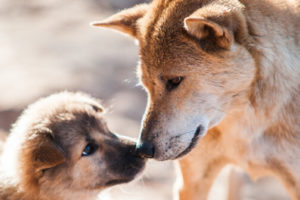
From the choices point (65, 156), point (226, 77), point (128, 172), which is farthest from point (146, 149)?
point (226, 77)

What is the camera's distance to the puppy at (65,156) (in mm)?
3553

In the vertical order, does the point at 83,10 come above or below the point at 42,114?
below

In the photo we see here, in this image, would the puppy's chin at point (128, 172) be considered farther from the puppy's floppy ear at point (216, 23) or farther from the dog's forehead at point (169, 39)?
the puppy's floppy ear at point (216, 23)

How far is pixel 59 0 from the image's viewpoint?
9.14 m

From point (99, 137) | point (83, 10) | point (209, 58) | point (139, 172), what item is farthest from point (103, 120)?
point (83, 10)

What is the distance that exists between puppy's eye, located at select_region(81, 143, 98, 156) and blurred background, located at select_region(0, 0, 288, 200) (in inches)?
52.7

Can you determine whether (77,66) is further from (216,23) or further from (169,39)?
(216,23)

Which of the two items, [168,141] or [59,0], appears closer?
[168,141]

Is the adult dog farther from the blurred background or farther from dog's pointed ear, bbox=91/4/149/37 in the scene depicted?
the blurred background

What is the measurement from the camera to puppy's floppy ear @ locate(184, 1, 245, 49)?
9.98 ft

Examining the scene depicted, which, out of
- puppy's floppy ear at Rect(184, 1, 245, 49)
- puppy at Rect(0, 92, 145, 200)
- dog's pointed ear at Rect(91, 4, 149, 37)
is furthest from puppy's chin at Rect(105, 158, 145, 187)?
puppy's floppy ear at Rect(184, 1, 245, 49)

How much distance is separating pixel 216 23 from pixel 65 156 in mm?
1413

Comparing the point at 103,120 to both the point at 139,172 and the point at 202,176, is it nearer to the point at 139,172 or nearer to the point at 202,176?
the point at 139,172

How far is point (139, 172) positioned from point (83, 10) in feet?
18.2
